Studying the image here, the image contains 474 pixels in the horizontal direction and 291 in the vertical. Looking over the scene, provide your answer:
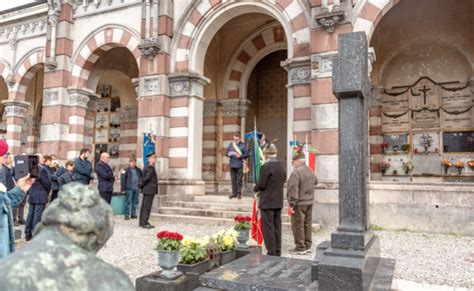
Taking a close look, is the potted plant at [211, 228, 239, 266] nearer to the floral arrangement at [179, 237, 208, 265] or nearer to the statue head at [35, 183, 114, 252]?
the floral arrangement at [179, 237, 208, 265]

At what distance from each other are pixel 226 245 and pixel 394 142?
8.77 m

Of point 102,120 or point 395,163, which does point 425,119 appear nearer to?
point 395,163

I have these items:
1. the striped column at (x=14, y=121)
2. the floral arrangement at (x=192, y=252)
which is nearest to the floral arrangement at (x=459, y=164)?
the floral arrangement at (x=192, y=252)

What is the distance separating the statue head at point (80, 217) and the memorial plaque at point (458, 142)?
40.1ft

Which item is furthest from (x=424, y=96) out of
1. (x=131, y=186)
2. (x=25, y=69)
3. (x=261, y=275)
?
(x=25, y=69)

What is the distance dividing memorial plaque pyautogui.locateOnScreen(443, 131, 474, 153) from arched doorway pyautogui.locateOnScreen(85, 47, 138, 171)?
11184mm

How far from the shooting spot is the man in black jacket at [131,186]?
9.84m

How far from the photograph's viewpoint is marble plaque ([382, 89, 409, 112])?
1188 cm

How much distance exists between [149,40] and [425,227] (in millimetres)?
8516

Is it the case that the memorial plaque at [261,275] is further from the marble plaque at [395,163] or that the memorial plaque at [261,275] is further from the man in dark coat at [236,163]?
the marble plaque at [395,163]

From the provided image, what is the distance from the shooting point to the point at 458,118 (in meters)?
11.2

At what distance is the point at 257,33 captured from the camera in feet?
44.1

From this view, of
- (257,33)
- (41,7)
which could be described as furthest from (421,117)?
(41,7)

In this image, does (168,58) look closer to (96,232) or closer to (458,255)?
(458,255)
